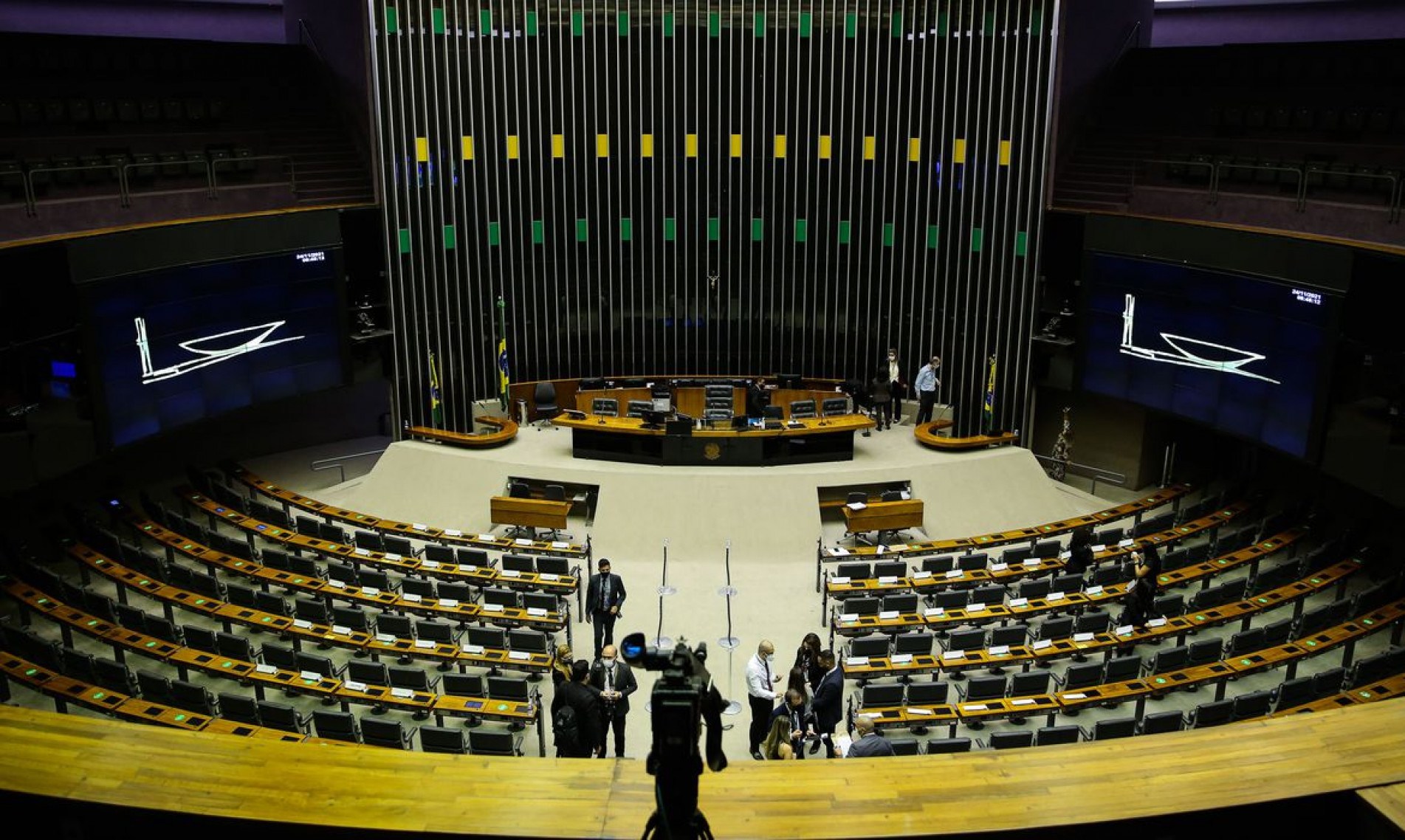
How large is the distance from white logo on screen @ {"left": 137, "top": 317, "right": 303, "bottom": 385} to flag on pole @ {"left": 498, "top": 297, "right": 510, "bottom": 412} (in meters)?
3.78

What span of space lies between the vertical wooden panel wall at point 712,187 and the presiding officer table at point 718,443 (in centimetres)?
412

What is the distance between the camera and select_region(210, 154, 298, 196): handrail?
17.2 m

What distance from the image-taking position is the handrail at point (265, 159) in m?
17.2

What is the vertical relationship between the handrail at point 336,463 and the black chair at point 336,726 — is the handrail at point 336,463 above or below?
below

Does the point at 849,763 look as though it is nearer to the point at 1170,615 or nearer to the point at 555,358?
the point at 1170,615

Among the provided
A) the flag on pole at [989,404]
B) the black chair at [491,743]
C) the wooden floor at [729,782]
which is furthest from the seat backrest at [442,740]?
the flag on pole at [989,404]

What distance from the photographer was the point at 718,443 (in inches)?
663

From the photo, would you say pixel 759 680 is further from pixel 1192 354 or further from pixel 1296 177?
pixel 1296 177

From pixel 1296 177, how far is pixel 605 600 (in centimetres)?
1210

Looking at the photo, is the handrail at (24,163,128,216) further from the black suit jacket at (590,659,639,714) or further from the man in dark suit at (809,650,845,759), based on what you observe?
the man in dark suit at (809,650,845,759)

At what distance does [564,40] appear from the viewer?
19969 millimetres

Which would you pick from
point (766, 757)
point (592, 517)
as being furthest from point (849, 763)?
point (592, 517)

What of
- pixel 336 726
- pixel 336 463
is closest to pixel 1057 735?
pixel 336 726

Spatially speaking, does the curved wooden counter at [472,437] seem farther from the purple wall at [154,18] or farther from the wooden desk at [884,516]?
the purple wall at [154,18]
